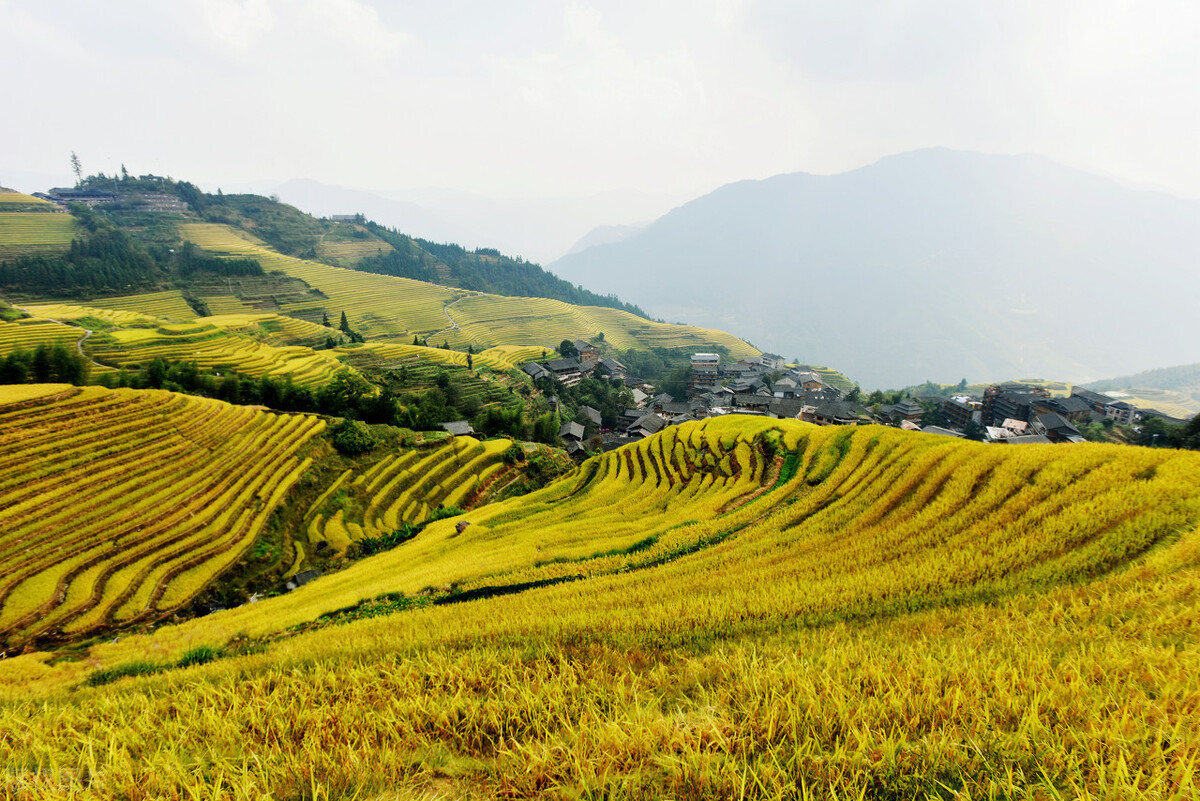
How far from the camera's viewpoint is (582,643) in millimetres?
4535

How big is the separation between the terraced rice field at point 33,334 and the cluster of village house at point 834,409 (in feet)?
149

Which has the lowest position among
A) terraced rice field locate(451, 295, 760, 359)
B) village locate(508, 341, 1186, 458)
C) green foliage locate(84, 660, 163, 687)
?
green foliage locate(84, 660, 163, 687)

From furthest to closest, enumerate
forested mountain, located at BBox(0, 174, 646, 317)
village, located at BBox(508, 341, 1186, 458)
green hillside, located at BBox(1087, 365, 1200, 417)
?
green hillside, located at BBox(1087, 365, 1200, 417) < forested mountain, located at BBox(0, 174, 646, 317) < village, located at BBox(508, 341, 1186, 458)

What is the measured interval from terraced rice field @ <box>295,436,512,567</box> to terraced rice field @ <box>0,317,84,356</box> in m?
34.3

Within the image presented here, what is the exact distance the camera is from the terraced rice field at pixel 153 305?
63.3 m

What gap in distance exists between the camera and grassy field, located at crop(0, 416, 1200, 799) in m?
2.19

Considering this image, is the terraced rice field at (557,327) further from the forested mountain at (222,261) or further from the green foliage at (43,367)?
the green foliage at (43,367)

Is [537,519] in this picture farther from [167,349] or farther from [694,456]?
[167,349]

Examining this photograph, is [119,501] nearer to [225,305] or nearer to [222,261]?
[225,305]

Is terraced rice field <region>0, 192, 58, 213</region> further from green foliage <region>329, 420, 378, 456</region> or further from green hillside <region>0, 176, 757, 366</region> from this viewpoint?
green foliage <region>329, 420, 378, 456</region>

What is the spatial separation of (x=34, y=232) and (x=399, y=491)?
106m

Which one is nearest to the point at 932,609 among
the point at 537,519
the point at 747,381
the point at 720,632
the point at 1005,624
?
the point at 1005,624

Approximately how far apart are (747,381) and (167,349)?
71.9 metres

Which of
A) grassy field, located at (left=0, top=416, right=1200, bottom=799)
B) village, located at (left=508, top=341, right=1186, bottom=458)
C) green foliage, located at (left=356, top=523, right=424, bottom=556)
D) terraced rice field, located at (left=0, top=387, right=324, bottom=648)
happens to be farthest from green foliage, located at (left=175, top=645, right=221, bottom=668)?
village, located at (left=508, top=341, right=1186, bottom=458)
